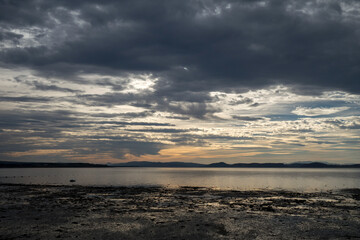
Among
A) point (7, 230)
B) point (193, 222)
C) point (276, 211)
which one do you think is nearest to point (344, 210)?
point (276, 211)

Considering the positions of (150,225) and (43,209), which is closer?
(150,225)

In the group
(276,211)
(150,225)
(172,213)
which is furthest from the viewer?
(276,211)

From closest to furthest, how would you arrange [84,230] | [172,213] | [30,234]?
[30,234] → [84,230] → [172,213]

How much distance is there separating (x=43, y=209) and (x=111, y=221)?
35.2ft

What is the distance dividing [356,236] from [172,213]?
54.2 ft

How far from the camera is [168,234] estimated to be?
2005cm

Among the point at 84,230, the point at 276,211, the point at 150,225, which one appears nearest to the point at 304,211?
the point at 276,211

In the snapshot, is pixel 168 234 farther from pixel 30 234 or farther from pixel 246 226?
pixel 30 234

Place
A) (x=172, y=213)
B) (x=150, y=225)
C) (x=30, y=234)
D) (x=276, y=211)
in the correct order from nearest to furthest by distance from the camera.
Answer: (x=30, y=234)
(x=150, y=225)
(x=172, y=213)
(x=276, y=211)

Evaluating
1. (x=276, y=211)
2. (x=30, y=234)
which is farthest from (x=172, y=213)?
(x=30, y=234)

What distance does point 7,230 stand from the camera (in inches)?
796

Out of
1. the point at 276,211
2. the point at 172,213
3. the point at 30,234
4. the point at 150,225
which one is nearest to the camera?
the point at 30,234

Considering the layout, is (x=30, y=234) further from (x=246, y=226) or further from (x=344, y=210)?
(x=344, y=210)

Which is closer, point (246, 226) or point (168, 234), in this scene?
point (168, 234)
